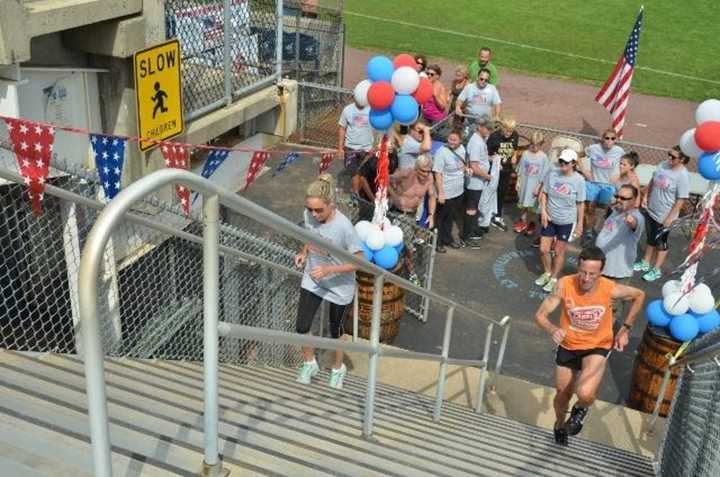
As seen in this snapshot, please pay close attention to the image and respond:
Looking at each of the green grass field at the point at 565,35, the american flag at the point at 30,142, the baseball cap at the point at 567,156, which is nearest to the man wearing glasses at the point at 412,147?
the baseball cap at the point at 567,156

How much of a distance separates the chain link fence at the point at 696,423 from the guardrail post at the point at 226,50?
5.43m

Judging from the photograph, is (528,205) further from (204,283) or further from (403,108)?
(204,283)

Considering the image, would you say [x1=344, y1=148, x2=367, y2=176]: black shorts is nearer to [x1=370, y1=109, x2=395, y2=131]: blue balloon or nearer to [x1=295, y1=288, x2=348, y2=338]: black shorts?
[x1=370, y1=109, x2=395, y2=131]: blue balloon

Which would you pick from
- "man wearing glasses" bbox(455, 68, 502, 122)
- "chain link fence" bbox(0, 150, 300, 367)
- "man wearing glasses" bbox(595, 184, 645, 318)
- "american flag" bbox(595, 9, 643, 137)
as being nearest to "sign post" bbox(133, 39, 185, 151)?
"chain link fence" bbox(0, 150, 300, 367)

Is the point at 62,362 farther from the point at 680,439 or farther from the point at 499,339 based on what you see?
the point at 499,339

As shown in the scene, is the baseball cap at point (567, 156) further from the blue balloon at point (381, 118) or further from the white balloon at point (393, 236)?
the white balloon at point (393, 236)

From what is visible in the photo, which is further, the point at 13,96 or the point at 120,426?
the point at 13,96

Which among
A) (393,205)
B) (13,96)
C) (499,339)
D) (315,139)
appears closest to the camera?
(13,96)

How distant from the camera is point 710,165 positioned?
24.0 ft

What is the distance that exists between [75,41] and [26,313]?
94.2 inches

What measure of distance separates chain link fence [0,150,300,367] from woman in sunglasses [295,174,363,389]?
9.3 inches

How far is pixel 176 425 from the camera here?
9.18ft

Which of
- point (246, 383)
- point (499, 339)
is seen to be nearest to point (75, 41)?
point (246, 383)

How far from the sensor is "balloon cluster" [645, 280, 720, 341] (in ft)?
22.5
